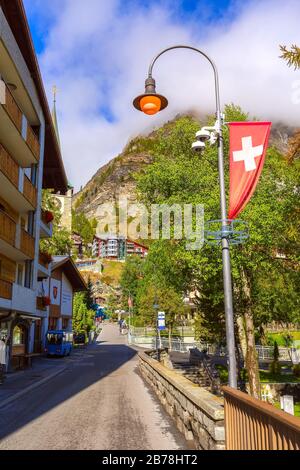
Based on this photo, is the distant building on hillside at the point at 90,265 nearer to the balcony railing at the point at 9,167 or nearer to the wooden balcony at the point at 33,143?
the wooden balcony at the point at 33,143

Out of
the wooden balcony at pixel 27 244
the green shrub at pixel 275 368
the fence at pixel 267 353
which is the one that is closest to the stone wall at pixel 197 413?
the wooden balcony at pixel 27 244

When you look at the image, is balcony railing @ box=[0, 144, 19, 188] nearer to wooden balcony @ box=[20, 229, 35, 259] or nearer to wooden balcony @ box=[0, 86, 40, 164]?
wooden balcony @ box=[0, 86, 40, 164]

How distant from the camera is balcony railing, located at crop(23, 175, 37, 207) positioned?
70.9ft

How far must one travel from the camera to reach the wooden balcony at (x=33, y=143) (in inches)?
855

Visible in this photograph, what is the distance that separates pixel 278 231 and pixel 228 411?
13019 millimetres

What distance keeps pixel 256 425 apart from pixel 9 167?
16.8m

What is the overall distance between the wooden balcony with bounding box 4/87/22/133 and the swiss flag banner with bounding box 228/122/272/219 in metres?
12.8

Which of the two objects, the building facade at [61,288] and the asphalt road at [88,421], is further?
the building facade at [61,288]

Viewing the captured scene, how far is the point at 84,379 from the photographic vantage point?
68.4 feet

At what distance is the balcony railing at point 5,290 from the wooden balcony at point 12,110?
706cm

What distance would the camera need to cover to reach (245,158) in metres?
7.61

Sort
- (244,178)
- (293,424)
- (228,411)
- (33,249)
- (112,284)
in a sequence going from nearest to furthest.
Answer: (293,424)
(228,411)
(244,178)
(33,249)
(112,284)
